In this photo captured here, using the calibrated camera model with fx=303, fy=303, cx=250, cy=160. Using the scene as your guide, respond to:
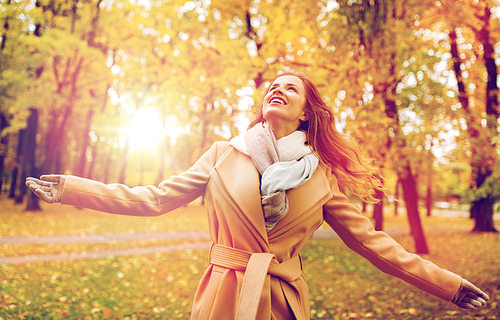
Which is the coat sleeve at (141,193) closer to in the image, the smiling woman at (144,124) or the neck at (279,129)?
→ the neck at (279,129)

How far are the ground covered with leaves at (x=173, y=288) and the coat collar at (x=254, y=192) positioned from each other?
11.9 ft

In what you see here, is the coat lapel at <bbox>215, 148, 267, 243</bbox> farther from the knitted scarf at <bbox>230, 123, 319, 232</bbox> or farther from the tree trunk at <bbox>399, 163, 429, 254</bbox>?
the tree trunk at <bbox>399, 163, 429, 254</bbox>

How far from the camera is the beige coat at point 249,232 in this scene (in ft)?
5.25

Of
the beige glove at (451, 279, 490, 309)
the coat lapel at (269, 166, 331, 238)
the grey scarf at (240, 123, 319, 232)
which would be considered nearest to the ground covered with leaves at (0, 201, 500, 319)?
the beige glove at (451, 279, 490, 309)

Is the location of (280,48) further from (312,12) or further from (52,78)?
(52,78)

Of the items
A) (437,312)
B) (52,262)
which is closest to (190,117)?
(52,262)

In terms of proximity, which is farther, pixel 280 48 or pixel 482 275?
pixel 280 48

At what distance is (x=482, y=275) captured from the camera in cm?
679

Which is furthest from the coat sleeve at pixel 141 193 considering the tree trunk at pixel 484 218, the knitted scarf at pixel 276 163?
the tree trunk at pixel 484 218

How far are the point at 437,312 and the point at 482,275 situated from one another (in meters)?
2.98

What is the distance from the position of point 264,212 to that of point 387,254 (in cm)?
79

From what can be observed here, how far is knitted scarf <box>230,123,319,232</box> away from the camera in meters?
1.57

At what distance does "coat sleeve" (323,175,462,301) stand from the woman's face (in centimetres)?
54

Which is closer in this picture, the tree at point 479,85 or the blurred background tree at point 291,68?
the blurred background tree at point 291,68
